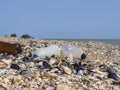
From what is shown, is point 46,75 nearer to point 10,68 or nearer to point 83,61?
point 10,68

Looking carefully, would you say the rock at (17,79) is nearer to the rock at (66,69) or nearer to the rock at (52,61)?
the rock at (66,69)

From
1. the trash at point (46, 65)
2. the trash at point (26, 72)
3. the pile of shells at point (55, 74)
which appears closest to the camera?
the pile of shells at point (55, 74)

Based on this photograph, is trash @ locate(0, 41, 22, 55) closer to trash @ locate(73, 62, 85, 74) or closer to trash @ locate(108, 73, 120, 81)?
trash @ locate(73, 62, 85, 74)

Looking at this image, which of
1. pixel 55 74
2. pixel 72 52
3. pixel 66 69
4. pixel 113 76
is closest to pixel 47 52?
pixel 72 52

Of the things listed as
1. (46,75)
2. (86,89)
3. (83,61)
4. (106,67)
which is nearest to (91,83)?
(86,89)

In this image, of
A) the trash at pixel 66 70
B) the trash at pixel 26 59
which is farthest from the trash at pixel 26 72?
the trash at pixel 26 59

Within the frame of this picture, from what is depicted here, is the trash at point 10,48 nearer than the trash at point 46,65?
No

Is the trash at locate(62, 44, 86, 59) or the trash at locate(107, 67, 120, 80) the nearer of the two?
the trash at locate(107, 67, 120, 80)

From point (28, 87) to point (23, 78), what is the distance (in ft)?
1.27

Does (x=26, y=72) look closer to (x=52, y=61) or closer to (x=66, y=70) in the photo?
(x=66, y=70)

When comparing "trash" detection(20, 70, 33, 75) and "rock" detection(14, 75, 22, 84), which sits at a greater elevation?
"trash" detection(20, 70, 33, 75)

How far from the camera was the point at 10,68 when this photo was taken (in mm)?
8047

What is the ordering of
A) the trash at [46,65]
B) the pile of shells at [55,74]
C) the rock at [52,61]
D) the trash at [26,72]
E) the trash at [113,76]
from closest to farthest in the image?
the pile of shells at [55,74] < the trash at [26,72] < the trash at [113,76] < the trash at [46,65] < the rock at [52,61]

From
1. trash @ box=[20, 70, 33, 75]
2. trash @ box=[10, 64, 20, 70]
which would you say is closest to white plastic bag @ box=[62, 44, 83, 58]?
trash @ box=[10, 64, 20, 70]
